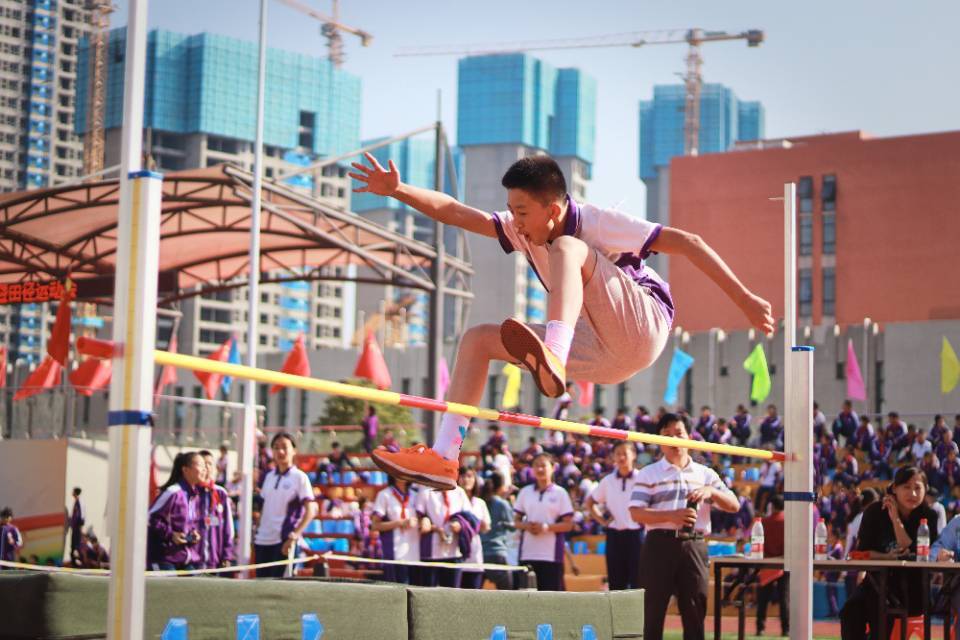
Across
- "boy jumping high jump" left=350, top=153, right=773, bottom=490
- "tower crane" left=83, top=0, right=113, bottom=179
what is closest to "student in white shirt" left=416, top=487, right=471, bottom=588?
"boy jumping high jump" left=350, top=153, right=773, bottom=490

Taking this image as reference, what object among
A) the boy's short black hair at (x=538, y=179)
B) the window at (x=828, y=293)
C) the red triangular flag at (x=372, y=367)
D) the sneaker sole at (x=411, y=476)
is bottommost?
the sneaker sole at (x=411, y=476)

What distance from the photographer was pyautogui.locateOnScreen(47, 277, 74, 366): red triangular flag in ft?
73.7

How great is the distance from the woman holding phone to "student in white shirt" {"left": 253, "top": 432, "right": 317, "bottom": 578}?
4.39m

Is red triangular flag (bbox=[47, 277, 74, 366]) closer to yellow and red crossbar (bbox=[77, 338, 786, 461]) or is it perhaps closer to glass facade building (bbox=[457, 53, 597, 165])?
yellow and red crossbar (bbox=[77, 338, 786, 461])

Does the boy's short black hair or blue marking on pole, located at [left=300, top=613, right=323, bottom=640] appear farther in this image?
blue marking on pole, located at [left=300, top=613, right=323, bottom=640]

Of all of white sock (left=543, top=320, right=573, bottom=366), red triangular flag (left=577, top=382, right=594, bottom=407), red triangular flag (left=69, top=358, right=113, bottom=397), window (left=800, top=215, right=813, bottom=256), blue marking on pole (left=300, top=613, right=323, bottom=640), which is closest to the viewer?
white sock (left=543, top=320, right=573, bottom=366)

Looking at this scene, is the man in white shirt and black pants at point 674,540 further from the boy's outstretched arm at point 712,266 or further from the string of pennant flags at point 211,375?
the string of pennant flags at point 211,375

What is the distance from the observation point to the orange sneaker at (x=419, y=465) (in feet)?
17.5

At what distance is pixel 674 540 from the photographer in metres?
9.17

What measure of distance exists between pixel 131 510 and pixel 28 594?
6.23 feet

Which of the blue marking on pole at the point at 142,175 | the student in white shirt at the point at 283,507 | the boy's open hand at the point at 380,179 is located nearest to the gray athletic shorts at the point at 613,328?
the boy's open hand at the point at 380,179

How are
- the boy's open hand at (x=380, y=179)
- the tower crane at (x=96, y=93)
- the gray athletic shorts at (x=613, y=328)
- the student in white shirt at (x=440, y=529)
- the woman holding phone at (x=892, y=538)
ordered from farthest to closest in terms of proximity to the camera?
the tower crane at (x=96, y=93), the student in white shirt at (x=440, y=529), the woman holding phone at (x=892, y=538), the boy's open hand at (x=380, y=179), the gray athletic shorts at (x=613, y=328)

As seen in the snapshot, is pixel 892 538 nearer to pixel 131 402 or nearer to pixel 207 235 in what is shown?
pixel 131 402

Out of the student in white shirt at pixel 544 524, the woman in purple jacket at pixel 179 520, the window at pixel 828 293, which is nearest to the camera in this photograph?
the woman in purple jacket at pixel 179 520
